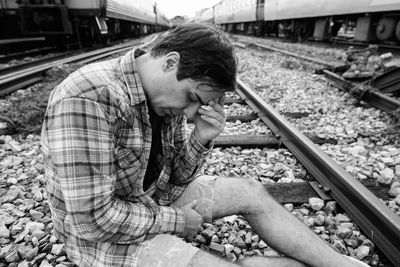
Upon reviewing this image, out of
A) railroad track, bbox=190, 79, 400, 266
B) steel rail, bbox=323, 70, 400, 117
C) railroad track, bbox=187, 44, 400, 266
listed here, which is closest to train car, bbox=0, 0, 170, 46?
steel rail, bbox=323, 70, 400, 117

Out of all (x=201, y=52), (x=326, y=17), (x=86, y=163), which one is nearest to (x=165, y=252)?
(x=86, y=163)

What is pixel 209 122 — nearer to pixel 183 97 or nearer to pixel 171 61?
pixel 183 97

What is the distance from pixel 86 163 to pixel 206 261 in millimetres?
624

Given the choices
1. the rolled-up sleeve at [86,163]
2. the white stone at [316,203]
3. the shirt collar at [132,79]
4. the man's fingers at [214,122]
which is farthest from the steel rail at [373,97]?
the rolled-up sleeve at [86,163]

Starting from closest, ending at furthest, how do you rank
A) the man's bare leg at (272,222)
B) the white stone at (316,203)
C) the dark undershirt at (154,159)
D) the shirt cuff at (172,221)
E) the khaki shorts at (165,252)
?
1. the khaki shorts at (165,252)
2. the shirt cuff at (172,221)
3. the man's bare leg at (272,222)
4. the dark undershirt at (154,159)
5. the white stone at (316,203)

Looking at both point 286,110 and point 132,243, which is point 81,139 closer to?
point 132,243

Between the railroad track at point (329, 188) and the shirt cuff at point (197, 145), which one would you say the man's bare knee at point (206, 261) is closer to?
the shirt cuff at point (197, 145)

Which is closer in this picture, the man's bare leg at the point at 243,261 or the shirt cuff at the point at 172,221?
the man's bare leg at the point at 243,261

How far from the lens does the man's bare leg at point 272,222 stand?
1574 mm

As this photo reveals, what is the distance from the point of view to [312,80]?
637 centimetres

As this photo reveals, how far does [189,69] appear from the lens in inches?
53.1

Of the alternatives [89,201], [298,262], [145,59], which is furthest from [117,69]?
[298,262]

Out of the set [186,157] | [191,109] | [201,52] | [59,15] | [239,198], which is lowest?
[239,198]

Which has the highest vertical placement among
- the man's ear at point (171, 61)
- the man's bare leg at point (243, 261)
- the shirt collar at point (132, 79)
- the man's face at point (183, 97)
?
the man's ear at point (171, 61)
